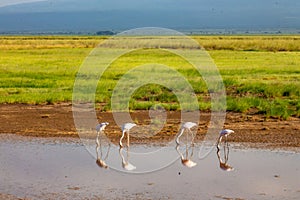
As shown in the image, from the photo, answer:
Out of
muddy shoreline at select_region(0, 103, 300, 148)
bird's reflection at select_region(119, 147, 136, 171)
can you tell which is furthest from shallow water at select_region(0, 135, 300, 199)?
muddy shoreline at select_region(0, 103, 300, 148)

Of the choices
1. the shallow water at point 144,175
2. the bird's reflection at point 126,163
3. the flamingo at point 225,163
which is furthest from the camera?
the bird's reflection at point 126,163

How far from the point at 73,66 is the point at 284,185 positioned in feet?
110

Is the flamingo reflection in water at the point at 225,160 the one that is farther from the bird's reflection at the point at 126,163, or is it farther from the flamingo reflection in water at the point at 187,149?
the bird's reflection at the point at 126,163

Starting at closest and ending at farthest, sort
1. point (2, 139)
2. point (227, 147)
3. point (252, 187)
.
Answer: point (252, 187), point (227, 147), point (2, 139)

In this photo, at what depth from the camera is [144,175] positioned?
42.1ft

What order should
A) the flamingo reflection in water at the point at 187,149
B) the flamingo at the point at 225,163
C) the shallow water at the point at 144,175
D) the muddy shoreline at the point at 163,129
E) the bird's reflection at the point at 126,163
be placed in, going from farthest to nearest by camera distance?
the muddy shoreline at the point at 163,129
the flamingo reflection in water at the point at 187,149
the bird's reflection at the point at 126,163
the flamingo at the point at 225,163
the shallow water at the point at 144,175

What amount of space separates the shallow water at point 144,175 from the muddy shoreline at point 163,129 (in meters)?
1.59

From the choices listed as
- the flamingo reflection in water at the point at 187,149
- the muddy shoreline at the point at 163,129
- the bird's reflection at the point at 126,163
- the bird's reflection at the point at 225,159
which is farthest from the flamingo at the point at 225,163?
the bird's reflection at the point at 126,163

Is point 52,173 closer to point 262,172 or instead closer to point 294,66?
point 262,172

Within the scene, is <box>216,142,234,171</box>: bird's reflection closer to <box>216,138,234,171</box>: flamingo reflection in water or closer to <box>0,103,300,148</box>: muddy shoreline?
<box>216,138,234,171</box>: flamingo reflection in water

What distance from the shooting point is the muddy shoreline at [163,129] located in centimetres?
1733

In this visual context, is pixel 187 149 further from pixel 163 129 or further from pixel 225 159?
pixel 163 129

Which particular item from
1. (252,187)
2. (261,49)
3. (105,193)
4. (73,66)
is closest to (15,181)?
(105,193)

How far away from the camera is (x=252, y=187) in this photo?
11.7 meters
